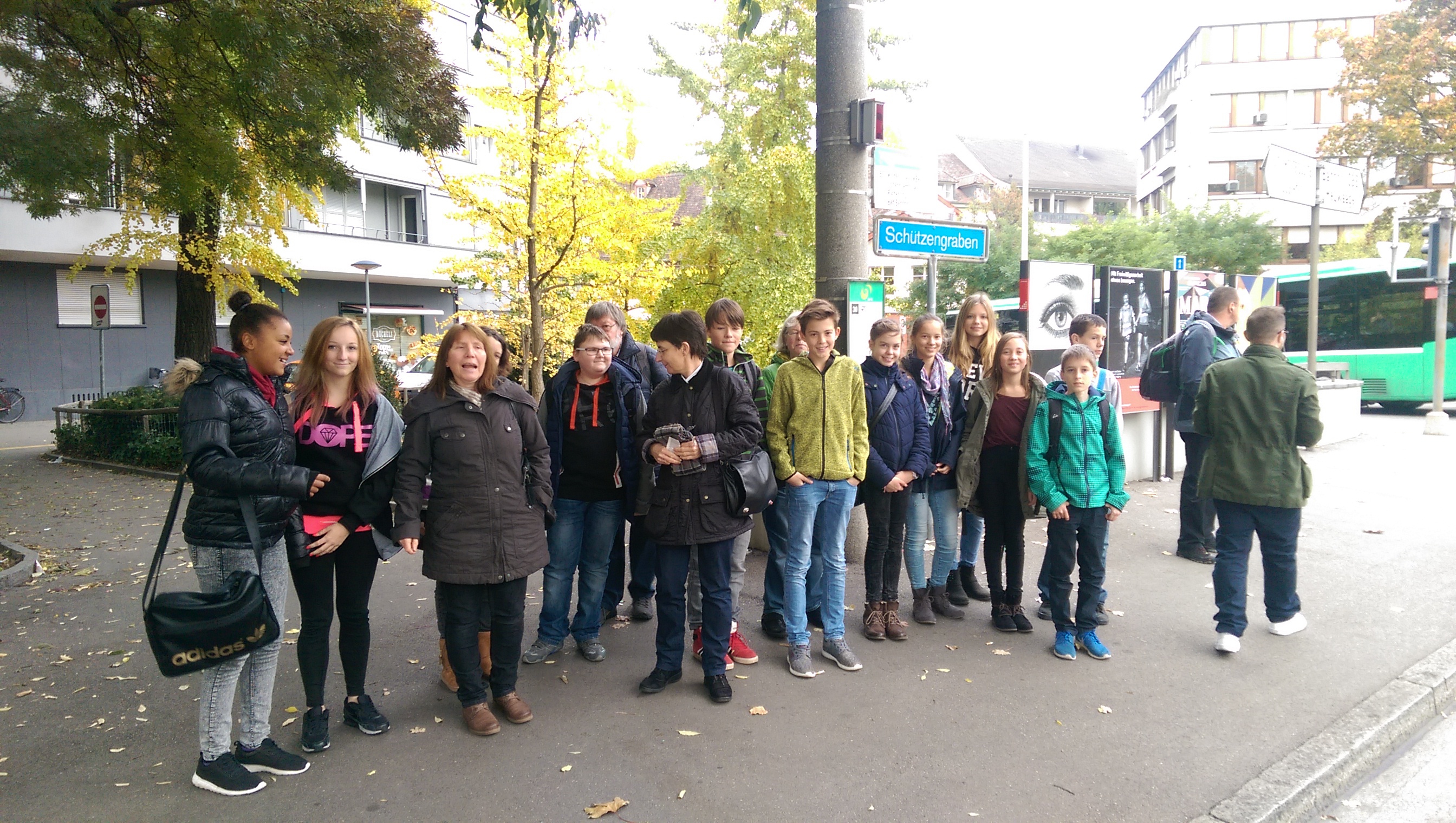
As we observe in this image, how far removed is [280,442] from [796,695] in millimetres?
2596

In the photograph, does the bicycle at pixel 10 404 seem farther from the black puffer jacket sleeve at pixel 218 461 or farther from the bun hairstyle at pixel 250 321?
the black puffer jacket sleeve at pixel 218 461

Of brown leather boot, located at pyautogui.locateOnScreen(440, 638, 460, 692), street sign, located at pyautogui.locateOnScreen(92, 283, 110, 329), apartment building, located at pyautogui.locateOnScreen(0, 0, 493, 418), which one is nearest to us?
brown leather boot, located at pyautogui.locateOnScreen(440, 638, 460, 692)

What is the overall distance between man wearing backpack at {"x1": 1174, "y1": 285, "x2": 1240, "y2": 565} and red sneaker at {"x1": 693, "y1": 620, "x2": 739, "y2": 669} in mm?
4065

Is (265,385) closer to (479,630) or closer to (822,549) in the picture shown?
(479,630)

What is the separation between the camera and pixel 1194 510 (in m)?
7.00

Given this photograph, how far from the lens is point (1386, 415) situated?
18.7 meters

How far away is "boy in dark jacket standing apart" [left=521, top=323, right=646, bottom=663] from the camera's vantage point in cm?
472

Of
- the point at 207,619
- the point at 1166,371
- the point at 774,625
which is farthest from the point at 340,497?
the point at 1166,371

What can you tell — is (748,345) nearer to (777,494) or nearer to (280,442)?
(777,494)

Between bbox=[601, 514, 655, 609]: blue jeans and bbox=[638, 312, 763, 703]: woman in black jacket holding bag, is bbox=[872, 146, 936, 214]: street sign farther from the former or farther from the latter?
bbox=[601, 514, 655, 609]: blue jeans

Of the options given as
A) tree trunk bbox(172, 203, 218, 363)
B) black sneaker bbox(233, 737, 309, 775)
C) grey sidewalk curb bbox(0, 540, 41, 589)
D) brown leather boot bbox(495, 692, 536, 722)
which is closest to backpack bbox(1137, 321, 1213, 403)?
brown leather boot bbox(495, 692, 536, 722)

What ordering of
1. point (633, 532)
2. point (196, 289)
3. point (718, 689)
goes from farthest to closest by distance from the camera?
point (196, 289)
point (633, 532)
point (718, 689)

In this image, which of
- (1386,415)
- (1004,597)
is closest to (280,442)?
(1004,597)

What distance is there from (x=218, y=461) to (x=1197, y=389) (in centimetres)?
659
